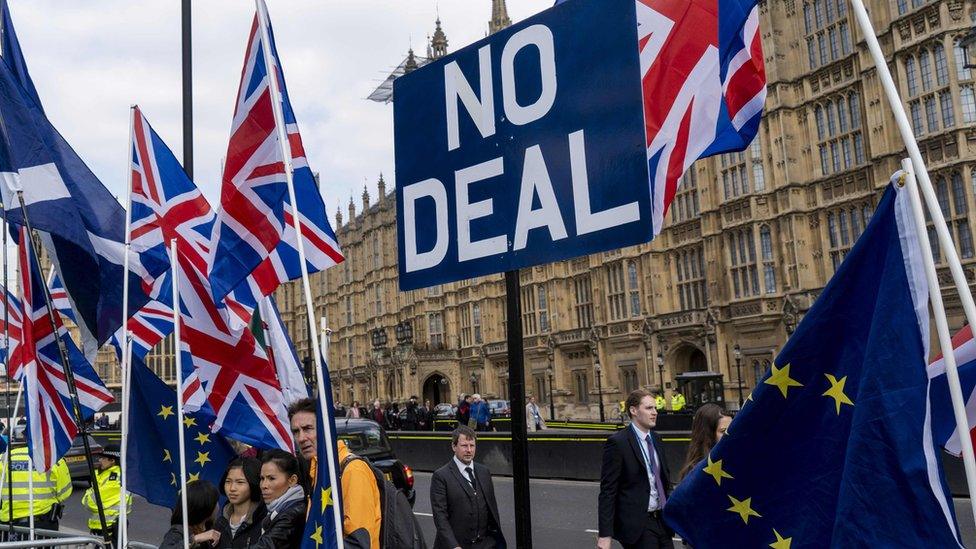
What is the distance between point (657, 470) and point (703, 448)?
2.01 feet

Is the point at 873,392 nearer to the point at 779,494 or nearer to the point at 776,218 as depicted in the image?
the point at 779,494

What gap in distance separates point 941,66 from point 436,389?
37901 mm

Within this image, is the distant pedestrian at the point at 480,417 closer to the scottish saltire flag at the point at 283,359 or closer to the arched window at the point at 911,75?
the arched window at the point at 911,75

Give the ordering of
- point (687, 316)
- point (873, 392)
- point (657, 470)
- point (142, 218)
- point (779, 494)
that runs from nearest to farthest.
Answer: point (873, 392) < point (779, 494) < point (657, 470) < point (142, 218) < point (687, 316)

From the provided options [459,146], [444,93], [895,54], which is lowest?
[459,146]

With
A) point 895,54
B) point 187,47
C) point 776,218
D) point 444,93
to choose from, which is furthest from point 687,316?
point 444,93

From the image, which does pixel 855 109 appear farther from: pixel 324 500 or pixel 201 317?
pixel 324 500

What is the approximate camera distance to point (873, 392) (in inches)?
92.3

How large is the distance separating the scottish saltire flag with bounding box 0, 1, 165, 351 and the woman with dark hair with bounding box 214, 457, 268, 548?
1.87 m

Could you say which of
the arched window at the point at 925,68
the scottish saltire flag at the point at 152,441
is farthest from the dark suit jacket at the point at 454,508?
the arched window at the point at 925,68

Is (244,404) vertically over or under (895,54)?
under

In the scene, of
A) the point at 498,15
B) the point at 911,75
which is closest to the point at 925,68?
the point at 911,75

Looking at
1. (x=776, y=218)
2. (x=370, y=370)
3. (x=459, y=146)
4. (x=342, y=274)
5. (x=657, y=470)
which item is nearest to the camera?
(x=459, y=146)

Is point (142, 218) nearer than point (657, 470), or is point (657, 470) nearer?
point (657, 470)
